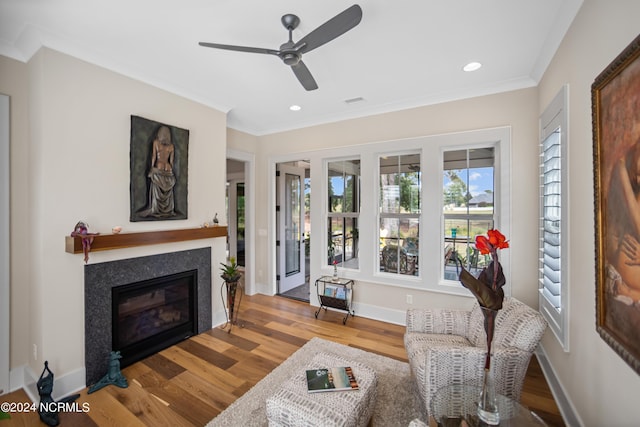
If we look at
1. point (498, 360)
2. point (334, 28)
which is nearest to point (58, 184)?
point (334, 28)

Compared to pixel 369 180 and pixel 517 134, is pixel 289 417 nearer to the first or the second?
pixel 369 180

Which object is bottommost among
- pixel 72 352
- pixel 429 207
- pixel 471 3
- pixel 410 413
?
pixel 410 413

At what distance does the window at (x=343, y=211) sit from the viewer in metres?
4.10

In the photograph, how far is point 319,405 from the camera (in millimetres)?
1534

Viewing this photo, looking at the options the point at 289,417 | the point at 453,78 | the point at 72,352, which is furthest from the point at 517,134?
the point at 72,352

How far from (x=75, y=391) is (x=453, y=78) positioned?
4.43 metres

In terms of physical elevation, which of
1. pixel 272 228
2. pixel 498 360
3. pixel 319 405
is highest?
pixel 272 228

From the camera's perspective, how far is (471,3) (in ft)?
5.94

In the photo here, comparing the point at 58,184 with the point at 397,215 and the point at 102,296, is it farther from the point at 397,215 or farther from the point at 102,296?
the point at 397,215

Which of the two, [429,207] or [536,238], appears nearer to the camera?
[536,238]

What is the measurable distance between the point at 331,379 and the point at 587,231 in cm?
178

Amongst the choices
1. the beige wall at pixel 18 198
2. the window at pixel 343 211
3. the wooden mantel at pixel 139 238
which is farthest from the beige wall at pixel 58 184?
the window at pixel 343 211

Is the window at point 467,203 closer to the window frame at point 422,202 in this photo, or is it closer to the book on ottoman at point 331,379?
the window frame at point 422,202

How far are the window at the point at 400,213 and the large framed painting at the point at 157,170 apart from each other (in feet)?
8.06
